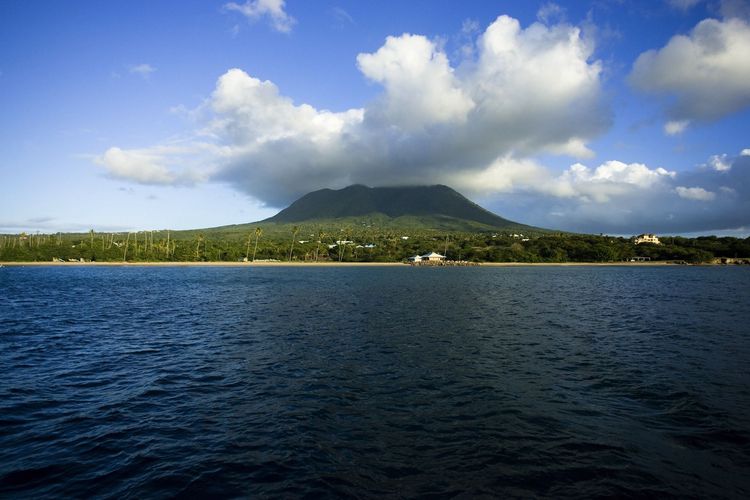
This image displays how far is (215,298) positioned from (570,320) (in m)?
48.7

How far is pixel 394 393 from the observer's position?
786 inches

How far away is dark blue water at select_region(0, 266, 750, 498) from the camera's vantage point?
490 inches

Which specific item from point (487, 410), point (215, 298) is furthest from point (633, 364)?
point (215, 298)

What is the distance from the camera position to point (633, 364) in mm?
25297

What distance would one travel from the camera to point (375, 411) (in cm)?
1769

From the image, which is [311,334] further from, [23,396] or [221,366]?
[23,396]

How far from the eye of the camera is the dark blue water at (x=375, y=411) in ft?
40.9

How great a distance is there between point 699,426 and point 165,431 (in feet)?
65.2

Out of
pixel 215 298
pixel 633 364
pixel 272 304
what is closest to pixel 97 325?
pixel 272 304

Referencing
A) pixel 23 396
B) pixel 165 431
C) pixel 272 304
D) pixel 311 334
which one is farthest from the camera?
pixel 272 304

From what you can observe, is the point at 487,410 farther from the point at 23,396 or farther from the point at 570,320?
the point at 570,320

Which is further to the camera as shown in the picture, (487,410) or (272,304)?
(272,304)

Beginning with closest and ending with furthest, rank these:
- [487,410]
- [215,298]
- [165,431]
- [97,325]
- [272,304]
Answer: [165,431] → [487,410] → [97,325] → [272,304] → [215,298]

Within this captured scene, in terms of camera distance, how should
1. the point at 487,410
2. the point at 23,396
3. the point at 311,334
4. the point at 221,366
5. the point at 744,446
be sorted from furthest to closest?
the point at 311,334
the point at 221,366
the point at 23,396
the point at 487,410
the point at 744,446
